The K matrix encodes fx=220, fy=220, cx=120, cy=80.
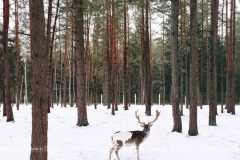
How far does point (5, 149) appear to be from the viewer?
23.1 ft

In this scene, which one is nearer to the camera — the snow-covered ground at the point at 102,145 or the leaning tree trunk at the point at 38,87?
the leaning tree trunk at the point at 38,87

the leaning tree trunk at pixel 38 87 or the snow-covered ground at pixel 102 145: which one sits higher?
the leaning tree trunk at pixel 38 87

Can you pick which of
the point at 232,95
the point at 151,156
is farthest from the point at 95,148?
the point at 232,95

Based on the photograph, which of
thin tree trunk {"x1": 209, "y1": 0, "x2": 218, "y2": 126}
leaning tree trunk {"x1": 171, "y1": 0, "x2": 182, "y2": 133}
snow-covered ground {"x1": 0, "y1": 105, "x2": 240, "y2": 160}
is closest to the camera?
snow-covered ground {"x1": 0, "y1": 105, "x2": 240, "y2": 160}

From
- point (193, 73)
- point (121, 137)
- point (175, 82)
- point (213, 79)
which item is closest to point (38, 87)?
point (121, 137)

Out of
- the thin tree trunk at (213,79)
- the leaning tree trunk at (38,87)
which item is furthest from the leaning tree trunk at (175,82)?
the leaning tree trunk at (38,87)

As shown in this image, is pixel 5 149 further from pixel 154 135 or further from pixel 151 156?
pixel 154 135

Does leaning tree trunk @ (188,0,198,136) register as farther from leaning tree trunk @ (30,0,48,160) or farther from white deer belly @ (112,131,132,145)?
leaning tree trunk @ (30,0,48,160)

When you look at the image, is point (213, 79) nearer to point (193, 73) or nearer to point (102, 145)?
point (193, 73)

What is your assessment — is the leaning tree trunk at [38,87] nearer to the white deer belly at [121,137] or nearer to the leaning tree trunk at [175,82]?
the white deer belly at [121,137]

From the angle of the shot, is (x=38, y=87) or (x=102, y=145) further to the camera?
(x=102, y=145)

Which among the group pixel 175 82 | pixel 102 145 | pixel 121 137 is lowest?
pixel 102 145

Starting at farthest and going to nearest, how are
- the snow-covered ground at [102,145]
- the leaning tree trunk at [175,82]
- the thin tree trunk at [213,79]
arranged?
the thin tree trunk at [213,79], the leaning tree trunk at [175,82], the snow-covered ground at [102,145]

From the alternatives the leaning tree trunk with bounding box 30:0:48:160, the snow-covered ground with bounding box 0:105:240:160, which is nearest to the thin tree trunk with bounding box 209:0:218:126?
the snow-covered ground with bounding box 0:105:240:160
